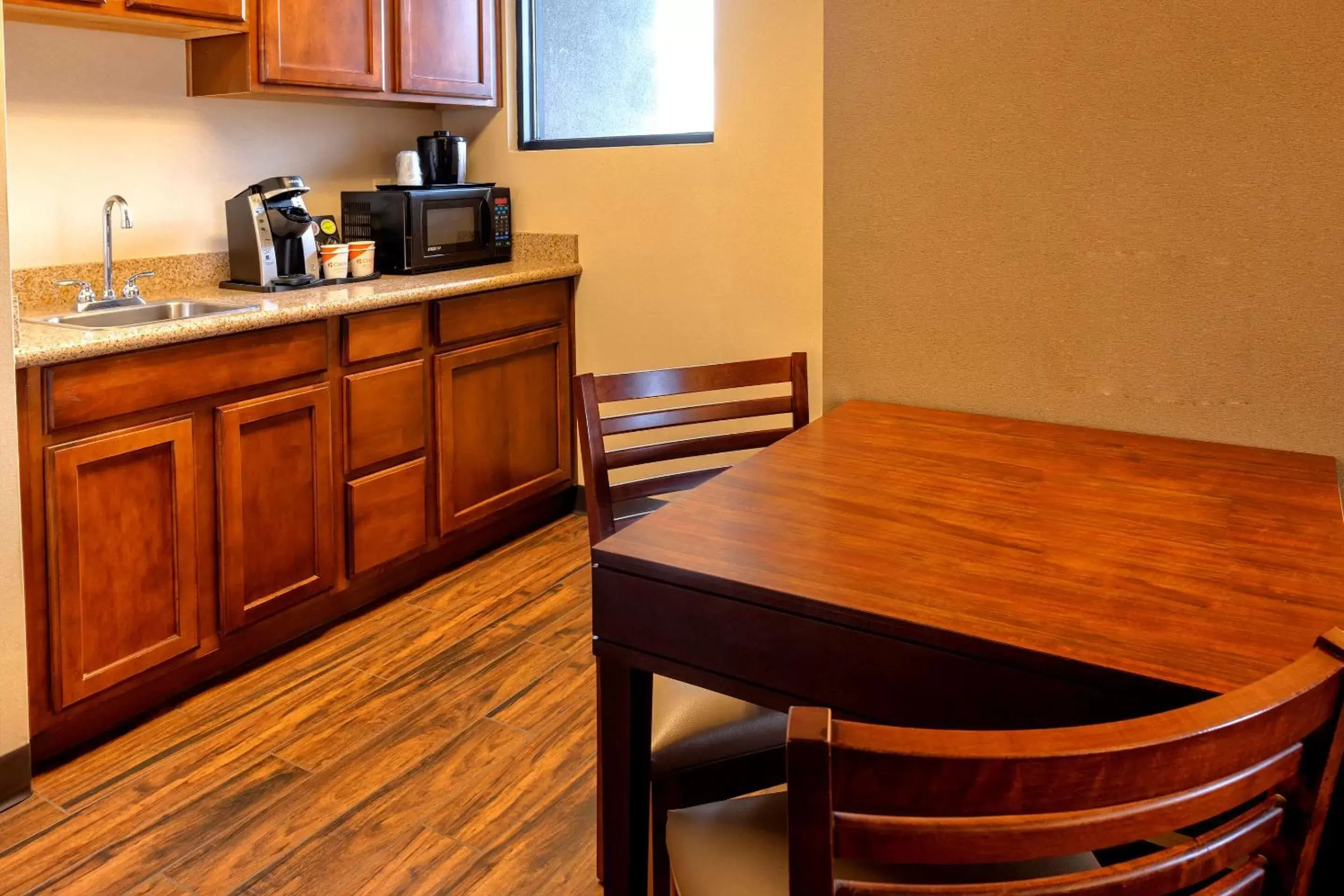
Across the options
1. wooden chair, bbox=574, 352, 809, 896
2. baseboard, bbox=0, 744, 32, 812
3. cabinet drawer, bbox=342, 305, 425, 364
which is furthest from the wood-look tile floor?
cabinet drawer, bbox=342, 305, 425, 364

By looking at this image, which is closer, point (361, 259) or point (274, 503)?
point (274, 503)

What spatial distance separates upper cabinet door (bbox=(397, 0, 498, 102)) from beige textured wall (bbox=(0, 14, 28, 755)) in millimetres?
1451

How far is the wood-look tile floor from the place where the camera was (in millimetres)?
1854

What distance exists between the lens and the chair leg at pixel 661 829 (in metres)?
1.40

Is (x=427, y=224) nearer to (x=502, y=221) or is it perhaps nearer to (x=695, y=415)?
(x=502, y=221)

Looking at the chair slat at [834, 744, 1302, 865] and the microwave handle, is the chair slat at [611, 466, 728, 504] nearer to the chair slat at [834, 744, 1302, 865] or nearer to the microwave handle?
the chair slat at [834, 744, 1302, 865]

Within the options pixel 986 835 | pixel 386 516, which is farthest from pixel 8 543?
pixel 986 835

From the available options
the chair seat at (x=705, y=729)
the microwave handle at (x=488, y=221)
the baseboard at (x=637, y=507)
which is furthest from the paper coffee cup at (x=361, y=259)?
the chair seat at (x=705, y=729)

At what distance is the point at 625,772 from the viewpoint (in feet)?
4.19

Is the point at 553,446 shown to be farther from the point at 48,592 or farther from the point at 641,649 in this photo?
the point at 641,649

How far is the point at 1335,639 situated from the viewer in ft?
2.60

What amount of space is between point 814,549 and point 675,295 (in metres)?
2.36

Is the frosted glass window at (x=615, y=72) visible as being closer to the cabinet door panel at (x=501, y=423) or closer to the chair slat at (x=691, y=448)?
the cabinet door panel at (x=501, y=423)

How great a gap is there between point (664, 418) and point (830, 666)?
90cm
